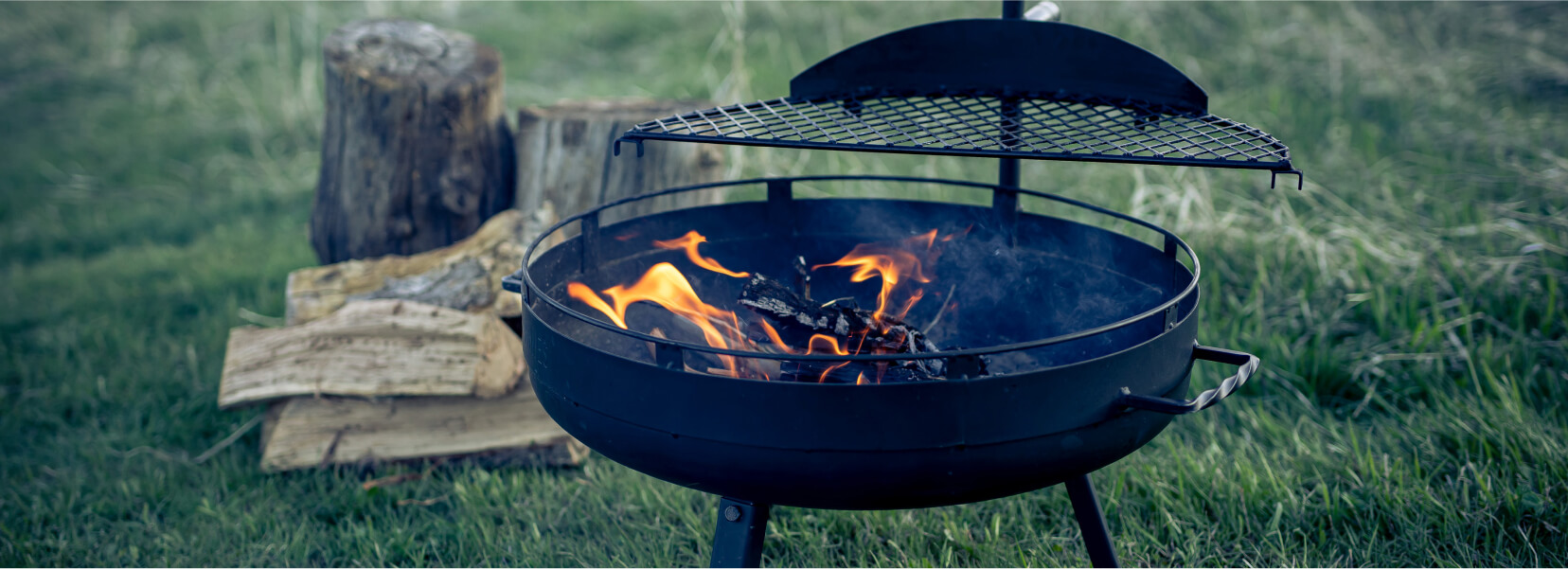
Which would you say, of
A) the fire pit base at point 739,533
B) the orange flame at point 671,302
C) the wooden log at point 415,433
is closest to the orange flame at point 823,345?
the orange flame at point 671,302

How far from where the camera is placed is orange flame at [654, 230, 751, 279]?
2152mm

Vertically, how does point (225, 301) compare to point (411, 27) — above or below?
below

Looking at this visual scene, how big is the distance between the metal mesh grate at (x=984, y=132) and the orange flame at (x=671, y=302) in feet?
1.05

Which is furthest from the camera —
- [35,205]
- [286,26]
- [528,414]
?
[286,26]

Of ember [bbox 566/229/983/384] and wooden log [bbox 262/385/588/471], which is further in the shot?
wooden log [bbox 262/385/588/471]

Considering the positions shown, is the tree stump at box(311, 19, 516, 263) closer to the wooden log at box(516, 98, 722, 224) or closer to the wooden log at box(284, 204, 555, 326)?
the wooden log at box(516, 98, 722, 224)

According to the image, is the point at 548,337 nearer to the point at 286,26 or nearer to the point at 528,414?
the point at 528,414

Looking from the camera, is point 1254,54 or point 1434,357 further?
point 1254,54

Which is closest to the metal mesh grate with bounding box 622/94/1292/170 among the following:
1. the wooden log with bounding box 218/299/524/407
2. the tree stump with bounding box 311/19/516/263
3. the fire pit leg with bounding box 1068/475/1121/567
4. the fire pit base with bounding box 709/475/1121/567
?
the fire pit base with bounding box 709/475/1121/567

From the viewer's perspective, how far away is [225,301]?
4008 millimetres

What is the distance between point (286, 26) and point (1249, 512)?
21.8ft

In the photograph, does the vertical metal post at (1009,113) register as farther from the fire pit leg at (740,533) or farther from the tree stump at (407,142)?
the tree stump at (407,142)

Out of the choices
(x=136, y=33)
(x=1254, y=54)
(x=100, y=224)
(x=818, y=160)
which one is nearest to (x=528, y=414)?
(x=818, y=160)

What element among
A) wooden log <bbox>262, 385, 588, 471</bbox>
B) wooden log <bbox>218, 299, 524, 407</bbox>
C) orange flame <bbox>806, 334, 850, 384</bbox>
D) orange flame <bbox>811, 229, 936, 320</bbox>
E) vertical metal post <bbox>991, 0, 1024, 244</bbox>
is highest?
vertical metal post <bbox>991, 0, 1024, 244</bbox>
